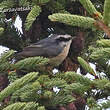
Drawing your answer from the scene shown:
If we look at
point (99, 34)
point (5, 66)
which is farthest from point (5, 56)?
point (99, 34)

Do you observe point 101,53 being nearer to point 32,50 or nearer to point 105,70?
point 105,70

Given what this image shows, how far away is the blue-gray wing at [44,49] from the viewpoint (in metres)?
3.37

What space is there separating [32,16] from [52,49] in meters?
0.95

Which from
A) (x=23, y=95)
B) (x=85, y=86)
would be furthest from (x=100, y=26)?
(x=23, y=95)

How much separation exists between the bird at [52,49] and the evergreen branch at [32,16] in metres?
0.40

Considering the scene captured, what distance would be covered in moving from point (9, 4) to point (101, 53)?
61.4 inches

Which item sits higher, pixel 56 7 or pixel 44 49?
pixel 56 7

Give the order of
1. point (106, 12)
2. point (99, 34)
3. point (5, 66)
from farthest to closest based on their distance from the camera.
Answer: point (99, 34) → point (5, 66) → point (106, 12)

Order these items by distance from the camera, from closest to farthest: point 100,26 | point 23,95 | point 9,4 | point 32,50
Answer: point 100,26 < point 23,95 < point 9,4 < point 32,50

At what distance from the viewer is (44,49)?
369cm

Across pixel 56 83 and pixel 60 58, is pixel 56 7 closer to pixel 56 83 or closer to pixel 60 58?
pixel 60 58

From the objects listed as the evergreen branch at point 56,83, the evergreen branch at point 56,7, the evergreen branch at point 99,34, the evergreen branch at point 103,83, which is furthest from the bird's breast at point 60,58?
the evergreen branch at point 103,83

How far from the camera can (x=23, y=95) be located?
2.25 m

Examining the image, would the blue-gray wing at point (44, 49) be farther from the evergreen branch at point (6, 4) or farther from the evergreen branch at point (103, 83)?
the evergreen branch at point (103, 83)
